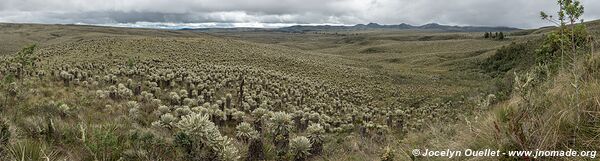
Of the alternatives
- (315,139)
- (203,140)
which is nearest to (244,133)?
(315,139)

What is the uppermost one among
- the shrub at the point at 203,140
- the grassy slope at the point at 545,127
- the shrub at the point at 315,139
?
the grassy slope at the point at 545,127

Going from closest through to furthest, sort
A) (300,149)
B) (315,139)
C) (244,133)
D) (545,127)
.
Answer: (545,127) < (300,149) < (315,139) < (244,133)

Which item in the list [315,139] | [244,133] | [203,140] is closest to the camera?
[203,140]

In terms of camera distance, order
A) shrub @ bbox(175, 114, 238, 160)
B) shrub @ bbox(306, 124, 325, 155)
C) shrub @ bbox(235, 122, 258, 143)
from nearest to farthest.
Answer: shrub @ bbox(175, 114, 238, 160) → shrub @ bbox(306, 124, 325, 155) → shrub @ bbox(235, 122, 258, 143)

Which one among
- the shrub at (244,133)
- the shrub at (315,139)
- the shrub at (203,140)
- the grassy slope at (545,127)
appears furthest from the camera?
the shrub at (244,133)

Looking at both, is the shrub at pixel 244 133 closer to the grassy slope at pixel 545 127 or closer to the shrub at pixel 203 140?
the shrub at pixel 203 140

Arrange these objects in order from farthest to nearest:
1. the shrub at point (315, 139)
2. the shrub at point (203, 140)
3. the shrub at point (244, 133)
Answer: the shrub at point (244, 133) → the shrub at point (315, 139) → the shrub at point (203, 140)

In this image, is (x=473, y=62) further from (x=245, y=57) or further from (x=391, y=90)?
(x=245, y=57)

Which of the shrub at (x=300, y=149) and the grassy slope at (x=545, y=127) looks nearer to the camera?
the grassy slope at (x=545, y=127)

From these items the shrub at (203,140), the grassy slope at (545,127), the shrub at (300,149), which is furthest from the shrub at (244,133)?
the grassy slope at (545,127)

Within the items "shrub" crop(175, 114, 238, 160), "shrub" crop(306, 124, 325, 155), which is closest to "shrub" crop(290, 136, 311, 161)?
"shrub" crop(306, 124, 325, 155)

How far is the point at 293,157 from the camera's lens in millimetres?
7859

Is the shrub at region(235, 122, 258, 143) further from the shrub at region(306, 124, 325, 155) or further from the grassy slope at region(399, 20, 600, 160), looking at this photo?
the grassy slope at region(399, 20, 600, 160)

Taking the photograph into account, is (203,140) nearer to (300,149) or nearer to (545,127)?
(300,149)
